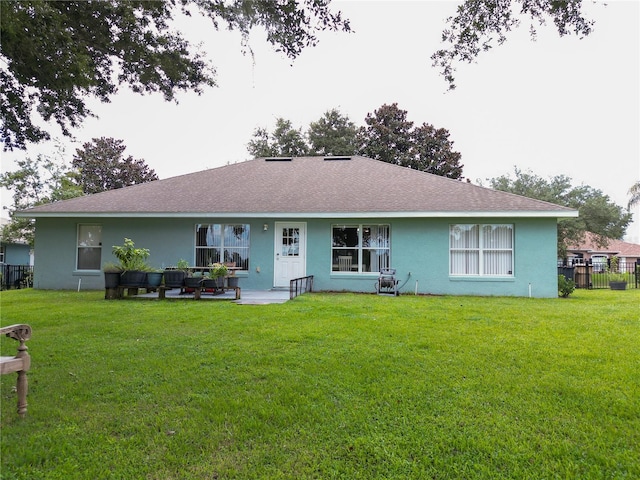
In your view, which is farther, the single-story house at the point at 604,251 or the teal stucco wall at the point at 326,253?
the single-story house at the point at 604,251

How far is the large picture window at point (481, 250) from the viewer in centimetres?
1187

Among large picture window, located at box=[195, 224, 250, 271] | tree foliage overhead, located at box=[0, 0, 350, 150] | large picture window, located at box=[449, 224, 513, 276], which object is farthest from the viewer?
large picture window, located at box=[195, 224, 250, 271]

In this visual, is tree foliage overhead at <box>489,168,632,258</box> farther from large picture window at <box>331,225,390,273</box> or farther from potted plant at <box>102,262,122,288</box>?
potted plant at <box>102,262,122,288</box>

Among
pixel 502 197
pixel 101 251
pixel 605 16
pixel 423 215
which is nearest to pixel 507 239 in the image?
pixel 502 197

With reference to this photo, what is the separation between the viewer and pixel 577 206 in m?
30.7

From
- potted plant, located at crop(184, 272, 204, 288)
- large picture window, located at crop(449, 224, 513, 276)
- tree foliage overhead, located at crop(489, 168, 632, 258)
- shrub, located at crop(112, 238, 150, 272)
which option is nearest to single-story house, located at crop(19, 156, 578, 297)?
large picture window, located at crop(449, 224, 513, 276)

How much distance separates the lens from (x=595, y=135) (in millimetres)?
20344

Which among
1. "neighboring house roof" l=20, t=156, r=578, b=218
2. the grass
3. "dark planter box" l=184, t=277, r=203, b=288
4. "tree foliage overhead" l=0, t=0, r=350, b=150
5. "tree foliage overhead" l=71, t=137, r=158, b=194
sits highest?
"tree foliage overhead" l=71, t=137, r=158, b=194

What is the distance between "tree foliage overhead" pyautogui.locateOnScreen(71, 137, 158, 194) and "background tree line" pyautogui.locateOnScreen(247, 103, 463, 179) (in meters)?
12.5

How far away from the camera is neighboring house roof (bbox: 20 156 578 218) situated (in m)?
11.7

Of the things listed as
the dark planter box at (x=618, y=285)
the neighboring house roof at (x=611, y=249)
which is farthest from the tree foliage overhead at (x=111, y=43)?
the neighboring house roof at (x=611, y=249)

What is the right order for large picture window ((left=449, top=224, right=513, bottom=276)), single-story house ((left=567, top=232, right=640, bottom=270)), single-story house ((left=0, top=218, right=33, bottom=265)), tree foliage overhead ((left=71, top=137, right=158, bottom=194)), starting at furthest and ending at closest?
single-story house ((left=567, top=232, right=640, bottom=270)), tree foliage overhead ((left=71, top=137, right=158, bottom=194)), single-story house ((left=0, top=218, right=33, bottom=265)), large picture window ((left=449, top=224, right=513, bottom=276))

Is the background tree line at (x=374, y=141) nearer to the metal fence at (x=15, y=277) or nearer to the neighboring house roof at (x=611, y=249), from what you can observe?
the metal fence at (x=15, y=277)

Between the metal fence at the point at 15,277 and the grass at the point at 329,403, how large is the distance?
14.6 meters
